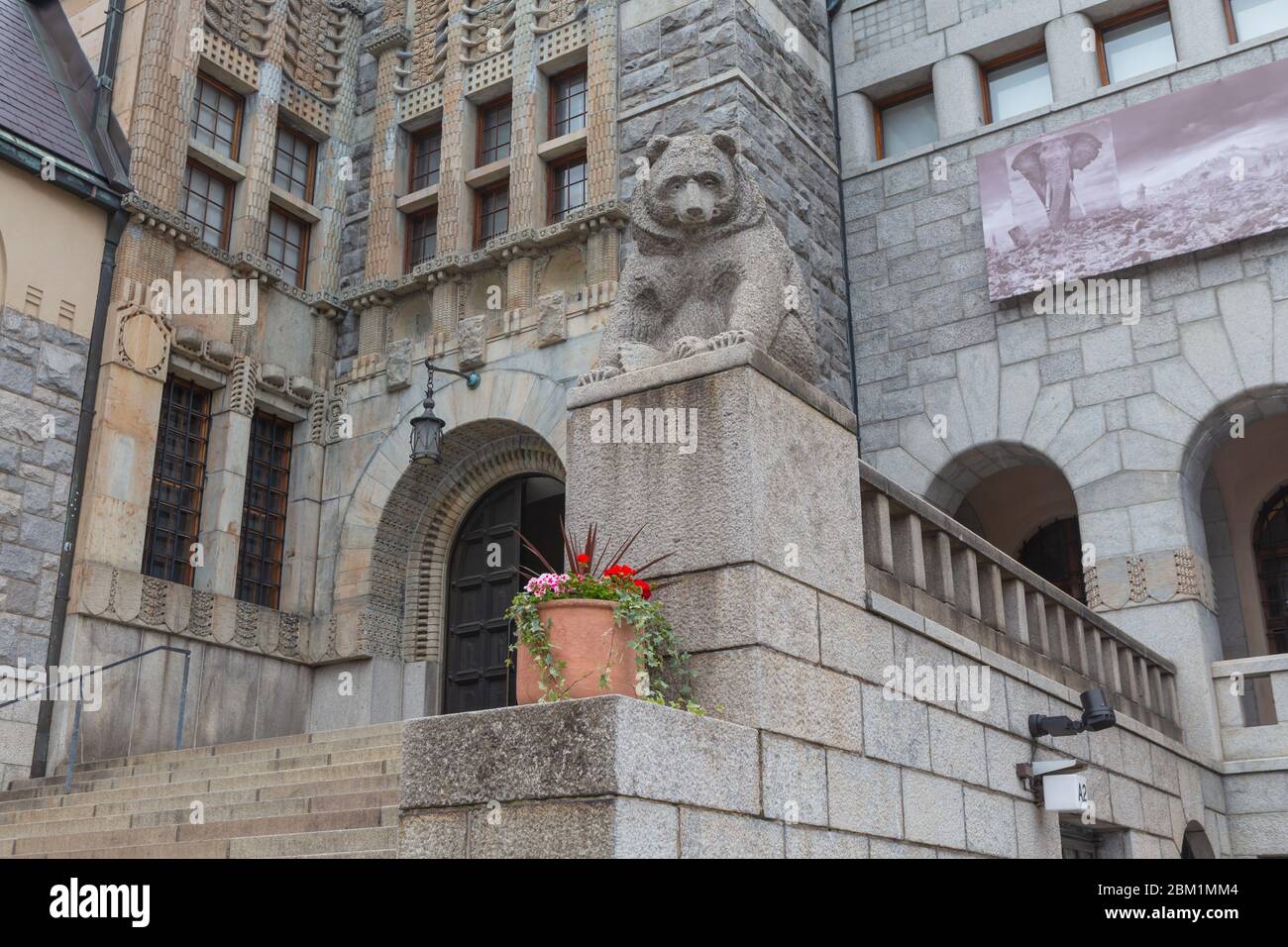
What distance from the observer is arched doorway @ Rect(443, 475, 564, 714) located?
54.4ft

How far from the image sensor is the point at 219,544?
16.1 metres

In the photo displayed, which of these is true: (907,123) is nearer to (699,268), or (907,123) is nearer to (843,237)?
(843,237)

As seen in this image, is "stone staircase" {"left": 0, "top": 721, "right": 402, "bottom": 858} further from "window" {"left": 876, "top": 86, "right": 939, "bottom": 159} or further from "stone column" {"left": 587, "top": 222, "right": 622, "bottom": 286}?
"window" {"left": 876, "top": 86, "right": 939, "bottom": 159}

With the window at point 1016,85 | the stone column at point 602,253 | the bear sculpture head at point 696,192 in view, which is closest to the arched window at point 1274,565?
the window at point 1016,85

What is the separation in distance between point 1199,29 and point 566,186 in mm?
8000

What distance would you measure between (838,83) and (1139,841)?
11.8 m

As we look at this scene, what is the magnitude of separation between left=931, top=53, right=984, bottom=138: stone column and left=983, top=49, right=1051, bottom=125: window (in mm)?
199

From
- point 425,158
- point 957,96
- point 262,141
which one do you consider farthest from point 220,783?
point 957,96

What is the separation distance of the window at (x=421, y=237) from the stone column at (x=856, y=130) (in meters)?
5.81

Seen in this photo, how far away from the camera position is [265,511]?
1728 cm

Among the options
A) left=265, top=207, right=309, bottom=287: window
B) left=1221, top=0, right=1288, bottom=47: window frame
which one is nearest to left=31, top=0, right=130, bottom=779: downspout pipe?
left=265, top=207, right=309, bottom=287: window

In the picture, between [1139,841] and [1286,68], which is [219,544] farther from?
[1286,68]

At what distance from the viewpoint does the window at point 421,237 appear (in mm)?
18453

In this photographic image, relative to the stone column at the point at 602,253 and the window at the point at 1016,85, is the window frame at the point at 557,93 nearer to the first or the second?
the stone column at the point at 602,253
